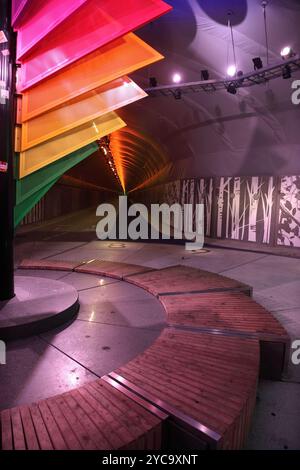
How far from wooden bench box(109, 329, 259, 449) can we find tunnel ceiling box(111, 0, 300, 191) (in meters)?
8.46

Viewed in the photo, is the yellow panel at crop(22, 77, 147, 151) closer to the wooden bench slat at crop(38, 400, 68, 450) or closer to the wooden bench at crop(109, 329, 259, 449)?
the wooden bench at crop(109, 329, 259, 449)

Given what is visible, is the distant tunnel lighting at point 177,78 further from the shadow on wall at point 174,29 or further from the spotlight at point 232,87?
the spotlight at point 232,87

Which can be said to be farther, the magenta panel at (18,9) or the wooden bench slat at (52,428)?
the magenta panel at (18,9)

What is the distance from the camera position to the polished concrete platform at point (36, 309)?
3.72m

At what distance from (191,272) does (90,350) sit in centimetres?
313

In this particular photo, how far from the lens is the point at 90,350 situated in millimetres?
3447

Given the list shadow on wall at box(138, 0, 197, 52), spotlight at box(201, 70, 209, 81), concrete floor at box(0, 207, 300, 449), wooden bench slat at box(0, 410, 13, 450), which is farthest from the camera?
spotlight at box(201, 70, 209, 81)

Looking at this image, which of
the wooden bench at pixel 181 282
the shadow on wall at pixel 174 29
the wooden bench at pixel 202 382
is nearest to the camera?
the wooden bench at pixel 202 382

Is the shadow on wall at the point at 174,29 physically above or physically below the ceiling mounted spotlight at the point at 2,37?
above

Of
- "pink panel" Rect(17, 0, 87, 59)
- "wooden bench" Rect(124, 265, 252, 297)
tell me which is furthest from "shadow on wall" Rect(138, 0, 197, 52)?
"wooden bench" Rect(124, 265, 252, 297)

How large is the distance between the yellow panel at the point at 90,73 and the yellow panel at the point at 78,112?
0.75 ft

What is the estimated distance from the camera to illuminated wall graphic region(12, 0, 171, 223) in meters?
4.08

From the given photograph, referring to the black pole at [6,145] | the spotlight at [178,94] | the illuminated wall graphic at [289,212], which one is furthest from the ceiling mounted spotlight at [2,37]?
the illuminated wall graphic at [289,212]
